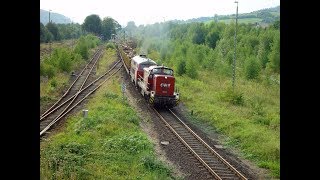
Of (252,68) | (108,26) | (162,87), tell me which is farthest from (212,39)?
(108,26)

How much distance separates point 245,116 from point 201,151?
6.57 metres

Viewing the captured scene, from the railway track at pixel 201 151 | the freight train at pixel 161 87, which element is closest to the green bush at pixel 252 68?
the freight train at pixel 161 87

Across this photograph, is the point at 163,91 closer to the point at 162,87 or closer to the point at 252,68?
the point at 162,87

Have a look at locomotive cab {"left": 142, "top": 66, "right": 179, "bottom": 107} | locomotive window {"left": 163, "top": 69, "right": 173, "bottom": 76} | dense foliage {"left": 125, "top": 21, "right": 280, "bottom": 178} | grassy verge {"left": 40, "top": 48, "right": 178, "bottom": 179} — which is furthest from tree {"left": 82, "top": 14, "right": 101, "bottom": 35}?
grassy verge {"left": 40, "top": 48, "right": 178, "bottom": 179}

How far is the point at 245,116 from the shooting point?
64.4ft

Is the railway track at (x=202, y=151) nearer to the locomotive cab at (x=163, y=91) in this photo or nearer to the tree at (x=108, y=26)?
the locomotive cab at (x=163, y=91)

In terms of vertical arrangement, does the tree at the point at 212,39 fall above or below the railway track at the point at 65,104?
above

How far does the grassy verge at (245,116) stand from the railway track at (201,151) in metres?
1.30

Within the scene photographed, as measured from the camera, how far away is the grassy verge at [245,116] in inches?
547

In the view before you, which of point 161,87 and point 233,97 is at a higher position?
point 161,87

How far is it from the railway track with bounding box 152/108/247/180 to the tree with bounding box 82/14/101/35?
88385 mm
